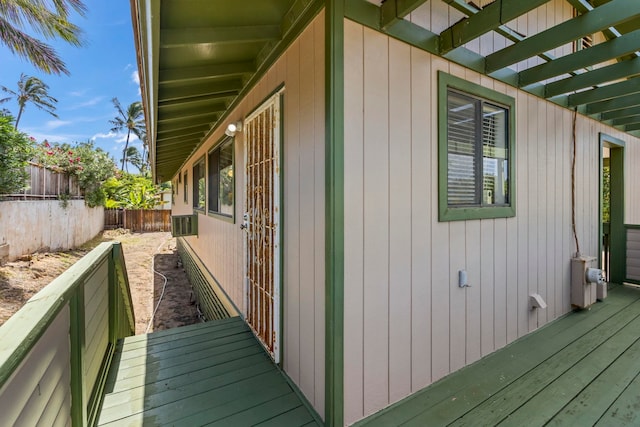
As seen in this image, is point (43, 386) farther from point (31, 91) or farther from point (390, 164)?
point (31, 91)

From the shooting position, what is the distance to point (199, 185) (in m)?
7.02

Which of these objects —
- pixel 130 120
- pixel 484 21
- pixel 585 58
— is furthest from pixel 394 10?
pixel 130 120

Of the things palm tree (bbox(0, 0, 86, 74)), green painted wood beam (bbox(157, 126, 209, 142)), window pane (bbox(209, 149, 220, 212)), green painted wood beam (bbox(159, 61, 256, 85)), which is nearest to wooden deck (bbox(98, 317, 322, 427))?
green painted wood beam (bbox(159, 61, 256, 85))

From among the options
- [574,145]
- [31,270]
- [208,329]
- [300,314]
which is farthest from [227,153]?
[31,270]

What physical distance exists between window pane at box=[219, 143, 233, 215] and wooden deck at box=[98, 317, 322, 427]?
1805 mm

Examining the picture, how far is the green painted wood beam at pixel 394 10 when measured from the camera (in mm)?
1744

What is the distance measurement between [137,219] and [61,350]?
1856 centimetres

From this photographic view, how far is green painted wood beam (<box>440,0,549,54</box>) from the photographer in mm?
1725

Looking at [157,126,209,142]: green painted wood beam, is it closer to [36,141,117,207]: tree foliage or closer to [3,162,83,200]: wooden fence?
[3,162,83,200]: wooden fence

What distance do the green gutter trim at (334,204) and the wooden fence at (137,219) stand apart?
18542mm

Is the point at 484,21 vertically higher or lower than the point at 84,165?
lower

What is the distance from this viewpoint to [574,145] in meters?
3.66

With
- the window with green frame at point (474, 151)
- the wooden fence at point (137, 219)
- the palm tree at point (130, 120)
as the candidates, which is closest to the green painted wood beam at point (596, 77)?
the window with green frame at point (474, 151)

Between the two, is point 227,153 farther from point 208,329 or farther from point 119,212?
point 119,212
